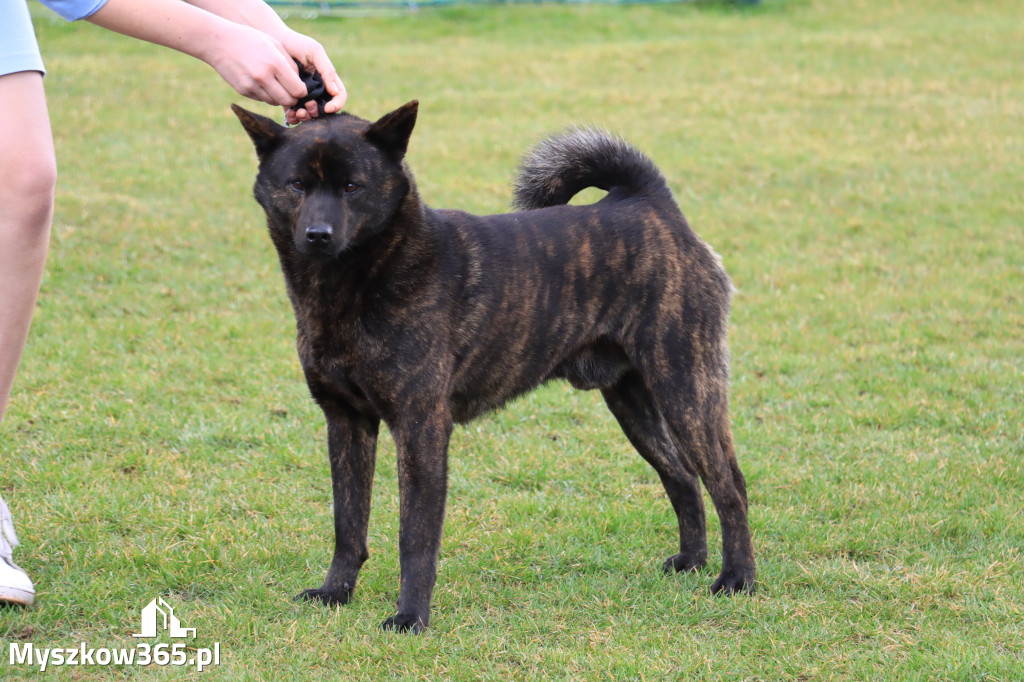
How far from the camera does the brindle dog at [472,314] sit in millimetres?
3312

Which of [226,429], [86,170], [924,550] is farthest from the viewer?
[86,170]

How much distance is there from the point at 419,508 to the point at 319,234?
3.11 ft

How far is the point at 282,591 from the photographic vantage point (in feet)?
12.1

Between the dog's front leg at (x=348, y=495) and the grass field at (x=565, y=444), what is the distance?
10 cm

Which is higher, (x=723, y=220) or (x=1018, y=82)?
(x=1018, y=82)

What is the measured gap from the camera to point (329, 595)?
Result: 362 cm

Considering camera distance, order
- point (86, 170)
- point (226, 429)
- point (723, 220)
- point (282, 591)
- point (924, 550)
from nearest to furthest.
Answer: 1. point (282, 591)
2. point (924, 550)
3. point (226, 429)
4. point (723, 220)
5. point (86, 170)

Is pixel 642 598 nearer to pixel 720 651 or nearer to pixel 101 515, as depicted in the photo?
pixel 720 651

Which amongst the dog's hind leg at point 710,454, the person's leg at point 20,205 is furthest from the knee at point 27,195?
the dog's hind leg at point 710,454

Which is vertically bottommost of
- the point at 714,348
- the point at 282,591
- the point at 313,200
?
the point at 282,591

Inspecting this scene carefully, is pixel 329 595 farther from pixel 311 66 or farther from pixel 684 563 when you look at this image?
pixel 311 66

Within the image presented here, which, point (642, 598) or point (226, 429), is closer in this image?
point (642, 598)

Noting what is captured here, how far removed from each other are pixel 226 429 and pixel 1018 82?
13515 mm

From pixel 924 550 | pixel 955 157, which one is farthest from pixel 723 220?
pixel 924 550
